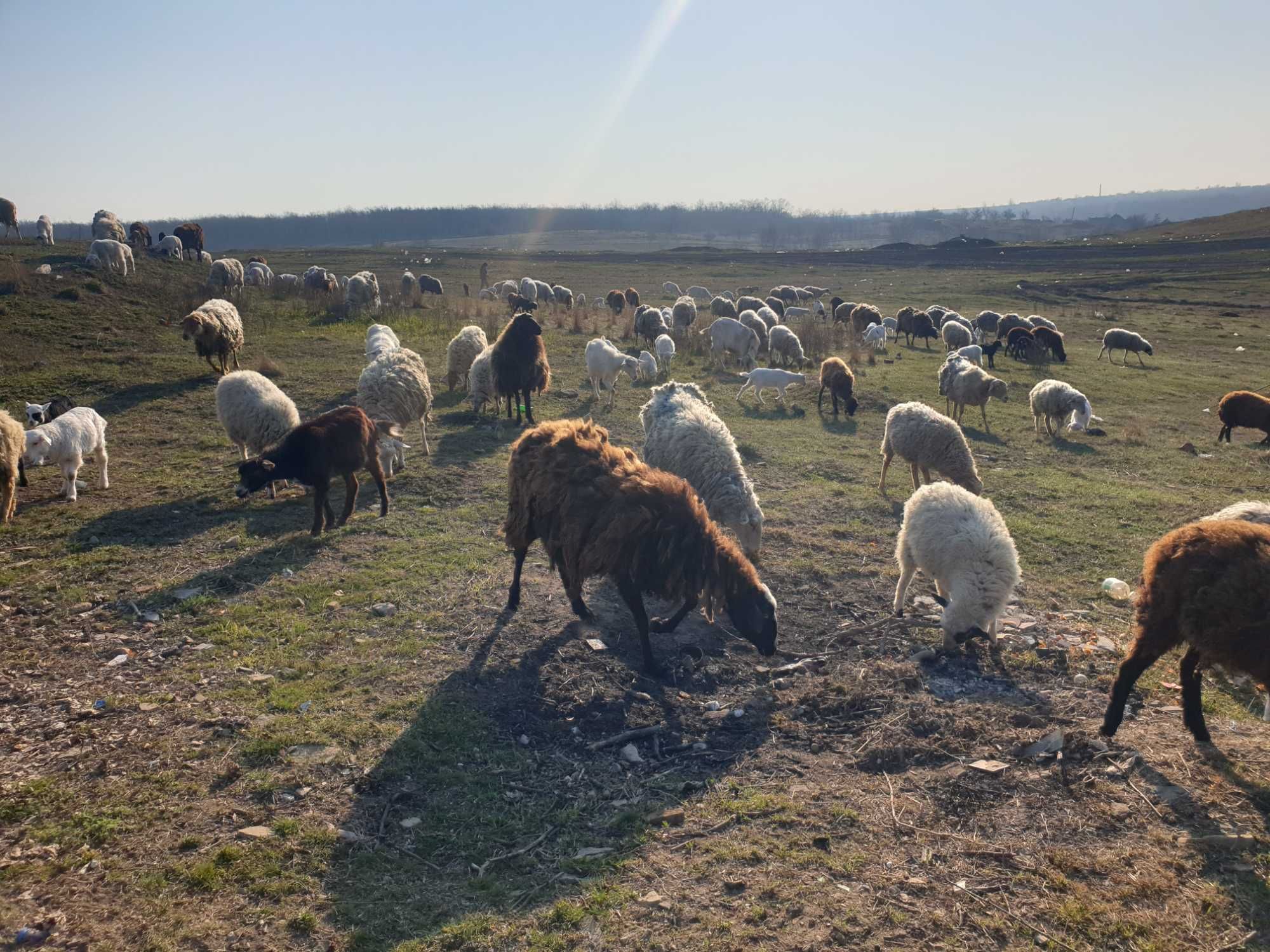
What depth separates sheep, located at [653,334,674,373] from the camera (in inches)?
860

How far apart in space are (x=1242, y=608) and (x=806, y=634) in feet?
11.3

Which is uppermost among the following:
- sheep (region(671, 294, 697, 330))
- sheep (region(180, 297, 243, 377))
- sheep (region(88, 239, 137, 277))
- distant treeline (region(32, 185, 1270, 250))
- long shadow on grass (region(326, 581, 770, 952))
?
distant treeline (region(32, 185, 1270, 250))

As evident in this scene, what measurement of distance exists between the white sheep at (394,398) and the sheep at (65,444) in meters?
3.62

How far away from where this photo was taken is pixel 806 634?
7.23m

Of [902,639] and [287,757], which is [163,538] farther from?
[902,639]

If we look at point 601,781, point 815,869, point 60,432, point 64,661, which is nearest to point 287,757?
point 601,781

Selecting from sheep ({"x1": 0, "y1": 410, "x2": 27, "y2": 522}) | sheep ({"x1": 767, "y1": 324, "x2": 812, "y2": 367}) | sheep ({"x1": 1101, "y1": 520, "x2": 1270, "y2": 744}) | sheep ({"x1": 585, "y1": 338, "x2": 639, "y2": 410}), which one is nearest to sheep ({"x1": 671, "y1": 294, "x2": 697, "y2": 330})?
sheep ({"x1": 767, "y1": 324, "x2": 812, "y2": 367})

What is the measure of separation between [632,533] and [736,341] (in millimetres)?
17283

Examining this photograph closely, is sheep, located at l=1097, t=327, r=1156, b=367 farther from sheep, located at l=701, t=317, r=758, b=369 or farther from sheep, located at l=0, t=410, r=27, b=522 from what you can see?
sheep, located at l=0, t=410, r=27, b=522

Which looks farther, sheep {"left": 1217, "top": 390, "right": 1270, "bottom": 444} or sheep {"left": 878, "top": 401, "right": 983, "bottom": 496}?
sheep {"left": 1217, "top": 390, "right": 1270, "bottom": 444}

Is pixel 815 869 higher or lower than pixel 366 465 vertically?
lower

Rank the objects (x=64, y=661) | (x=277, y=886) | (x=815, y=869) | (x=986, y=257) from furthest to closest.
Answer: (x=986, y=257)
(x=64, y=661)
(x=815, y=869)
(x=277, y=886)

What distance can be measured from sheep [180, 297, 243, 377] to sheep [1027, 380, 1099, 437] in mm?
18151

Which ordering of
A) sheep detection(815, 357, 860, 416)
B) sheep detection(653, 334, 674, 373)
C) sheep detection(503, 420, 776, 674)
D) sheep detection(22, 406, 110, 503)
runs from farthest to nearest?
sheep detection(653, 334, 674, 373)
sheep detection(815, 357, 860, 416)
sheep detection(22, 406, 110, 503)
sheep detection(503, 420, 776, 674)
